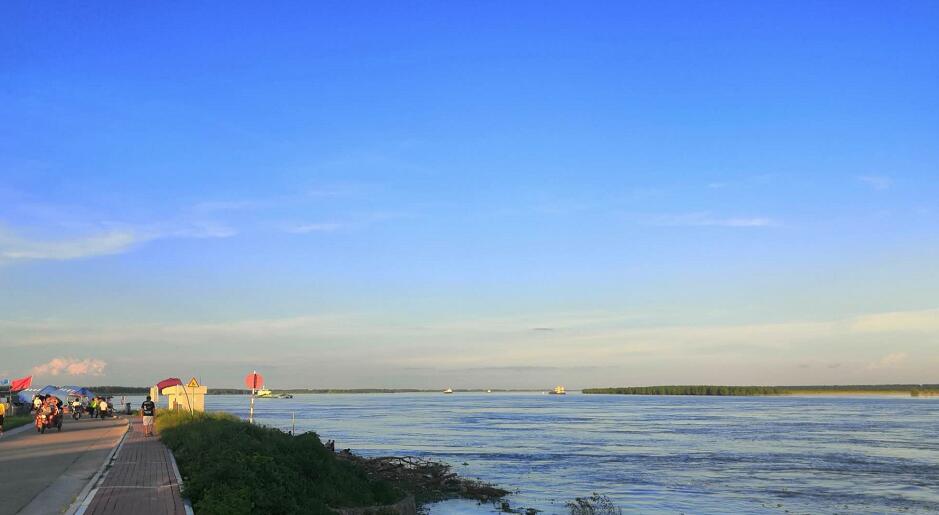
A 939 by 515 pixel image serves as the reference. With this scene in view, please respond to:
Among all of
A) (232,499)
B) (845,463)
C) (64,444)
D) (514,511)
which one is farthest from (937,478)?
(64,444)

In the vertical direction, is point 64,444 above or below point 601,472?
above

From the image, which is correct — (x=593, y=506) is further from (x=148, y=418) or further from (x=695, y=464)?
(x=148, y=418)

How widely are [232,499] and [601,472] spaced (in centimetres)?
2328

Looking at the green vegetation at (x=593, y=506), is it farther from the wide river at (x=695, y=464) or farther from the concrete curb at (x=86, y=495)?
the concrete curb at (x=86, y=495)

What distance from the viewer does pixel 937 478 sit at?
98.2 ft

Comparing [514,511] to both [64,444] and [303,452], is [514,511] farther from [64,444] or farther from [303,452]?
[64,444]

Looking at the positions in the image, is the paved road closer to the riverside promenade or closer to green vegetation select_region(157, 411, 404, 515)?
the riverside promenade

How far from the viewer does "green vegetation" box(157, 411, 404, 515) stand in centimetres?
1263

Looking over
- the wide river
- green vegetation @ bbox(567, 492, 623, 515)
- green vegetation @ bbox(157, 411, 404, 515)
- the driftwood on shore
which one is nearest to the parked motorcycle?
green vegetation @ bbox(157, 411, 404, 515)

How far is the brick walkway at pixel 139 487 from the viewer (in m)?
12.2

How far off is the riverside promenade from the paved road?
18.1 inches

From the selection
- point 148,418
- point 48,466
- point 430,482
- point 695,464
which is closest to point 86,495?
point 48,466

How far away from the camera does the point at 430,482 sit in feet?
88.9

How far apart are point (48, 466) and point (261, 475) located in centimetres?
764
